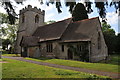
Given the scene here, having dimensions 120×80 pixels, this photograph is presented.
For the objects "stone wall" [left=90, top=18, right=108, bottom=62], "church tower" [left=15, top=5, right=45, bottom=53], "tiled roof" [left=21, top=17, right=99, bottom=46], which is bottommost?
"stone wall" [left=90, top=18, right=108, bottom=62]

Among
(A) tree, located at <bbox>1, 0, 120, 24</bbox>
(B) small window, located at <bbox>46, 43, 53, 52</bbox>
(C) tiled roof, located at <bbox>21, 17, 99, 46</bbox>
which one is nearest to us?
(A) tree, located at <bbox>1, 0, 120, 24</bbox>

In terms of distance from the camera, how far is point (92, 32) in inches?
854

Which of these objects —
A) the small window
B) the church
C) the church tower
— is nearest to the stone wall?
the church

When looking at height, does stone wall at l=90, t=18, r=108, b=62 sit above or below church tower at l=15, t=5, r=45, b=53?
below

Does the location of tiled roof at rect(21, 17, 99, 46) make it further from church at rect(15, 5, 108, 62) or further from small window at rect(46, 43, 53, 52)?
small window at rect(46, 43, 53, 52)

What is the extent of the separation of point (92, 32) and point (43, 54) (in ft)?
41.3

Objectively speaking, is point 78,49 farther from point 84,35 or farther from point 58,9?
point 58,9

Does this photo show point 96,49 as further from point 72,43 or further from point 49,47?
point 49,47

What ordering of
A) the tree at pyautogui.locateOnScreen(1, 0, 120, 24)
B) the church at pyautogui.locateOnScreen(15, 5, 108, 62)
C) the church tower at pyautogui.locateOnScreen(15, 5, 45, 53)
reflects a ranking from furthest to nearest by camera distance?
the church tower at pyautogui.locateOnScreen(15, 5, 45, 53) < the church at pyautogui.locateOnScreen(15, 5, 108, 62) < the tree at pyautogui.locateOnScreen(1, 0, 120, 24)

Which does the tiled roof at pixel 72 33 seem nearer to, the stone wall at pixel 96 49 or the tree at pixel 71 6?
the stone wall at pixel 96 49

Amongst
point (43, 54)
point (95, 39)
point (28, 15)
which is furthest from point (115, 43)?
point (28, 15)

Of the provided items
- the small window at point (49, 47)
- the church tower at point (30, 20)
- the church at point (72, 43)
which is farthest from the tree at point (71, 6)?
the church tower at point (30, 20)

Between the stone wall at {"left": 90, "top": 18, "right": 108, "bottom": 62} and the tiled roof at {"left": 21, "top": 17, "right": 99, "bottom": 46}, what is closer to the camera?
the stone wall at {"left": 90, "top": 18, "right": 108, "bottom": 62}

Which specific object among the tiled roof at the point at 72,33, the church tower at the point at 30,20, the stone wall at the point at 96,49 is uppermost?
the church tower at the point at 30,20
